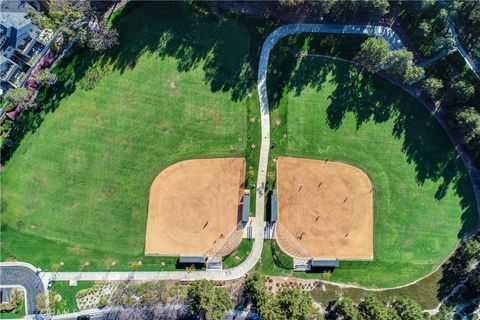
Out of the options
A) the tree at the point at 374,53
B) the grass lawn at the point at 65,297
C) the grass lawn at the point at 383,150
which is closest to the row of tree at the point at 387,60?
the tree at the point at 374,53

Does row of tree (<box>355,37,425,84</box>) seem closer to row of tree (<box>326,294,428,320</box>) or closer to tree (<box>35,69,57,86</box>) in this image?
row of tree (<box>326,294,428,320</box>)

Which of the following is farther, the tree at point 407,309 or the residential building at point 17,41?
the tree at point 407,309

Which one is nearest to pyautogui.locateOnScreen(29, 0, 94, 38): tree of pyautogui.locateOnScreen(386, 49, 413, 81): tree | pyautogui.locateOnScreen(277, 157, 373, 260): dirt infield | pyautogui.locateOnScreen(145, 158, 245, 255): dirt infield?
pyautogui.locateOnScreen(145, 158, 245, 255): dirt infield

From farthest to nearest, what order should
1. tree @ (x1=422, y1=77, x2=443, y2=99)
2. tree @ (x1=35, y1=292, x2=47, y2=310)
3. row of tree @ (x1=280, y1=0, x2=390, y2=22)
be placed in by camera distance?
tree @ (x1=422, y1=77, x2=443, y2=99) → tree @ (x1=35, y1=292, x2=47, y2=310) → row of tree @ (x1=280, y1=0, x2=390, y2=22)

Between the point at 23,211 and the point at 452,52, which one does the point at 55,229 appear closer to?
the point at 23,211

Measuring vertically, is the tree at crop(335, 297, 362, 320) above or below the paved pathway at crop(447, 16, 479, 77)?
below

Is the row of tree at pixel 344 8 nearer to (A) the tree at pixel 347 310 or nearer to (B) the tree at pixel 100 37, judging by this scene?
(B) the tree at pixel 100 37

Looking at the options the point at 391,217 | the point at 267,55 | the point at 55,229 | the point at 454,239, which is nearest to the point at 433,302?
the point at 454,239
